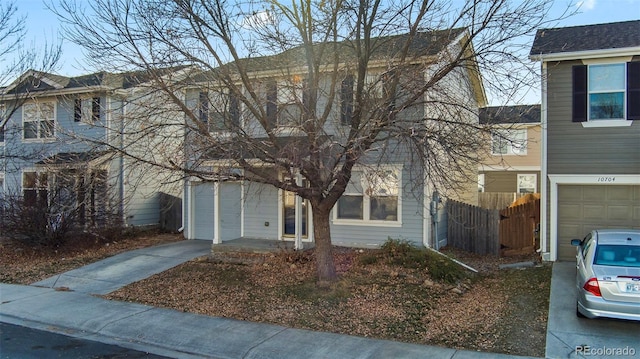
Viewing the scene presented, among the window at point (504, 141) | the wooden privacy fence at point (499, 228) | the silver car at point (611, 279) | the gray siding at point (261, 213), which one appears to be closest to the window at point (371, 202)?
the wooden privacy fence at point (499, 228)

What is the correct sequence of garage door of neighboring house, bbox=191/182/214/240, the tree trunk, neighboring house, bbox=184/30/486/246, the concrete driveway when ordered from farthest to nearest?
garage door of neighboring house, bbox=191/182/214/240, neighboring house, bbox=184/30/486/246, the tree trunk, the concrete driveway

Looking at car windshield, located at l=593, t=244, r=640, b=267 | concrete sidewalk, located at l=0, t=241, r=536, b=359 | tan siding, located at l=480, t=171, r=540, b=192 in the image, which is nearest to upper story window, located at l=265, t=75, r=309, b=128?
concrete sidewalk, located at l=0, t=241, r=536, b=359

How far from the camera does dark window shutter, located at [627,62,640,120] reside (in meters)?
11.6

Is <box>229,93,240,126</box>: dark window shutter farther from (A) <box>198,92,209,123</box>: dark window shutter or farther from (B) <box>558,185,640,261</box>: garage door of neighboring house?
(B) <box>558,185,640,261</box>: garage door of neighboring house

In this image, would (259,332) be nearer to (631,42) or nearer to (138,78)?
(138,78)

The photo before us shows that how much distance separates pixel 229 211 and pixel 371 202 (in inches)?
210

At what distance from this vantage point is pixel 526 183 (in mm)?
27094

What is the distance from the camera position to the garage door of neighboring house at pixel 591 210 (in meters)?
11.8

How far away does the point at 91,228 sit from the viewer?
615 inches

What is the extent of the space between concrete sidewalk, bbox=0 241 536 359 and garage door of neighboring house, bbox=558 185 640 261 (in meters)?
6.93

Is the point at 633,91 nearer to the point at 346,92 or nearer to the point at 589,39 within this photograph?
the point at 589,39

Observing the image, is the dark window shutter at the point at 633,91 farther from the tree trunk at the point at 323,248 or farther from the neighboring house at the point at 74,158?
the neighboring house at the point at 74,158

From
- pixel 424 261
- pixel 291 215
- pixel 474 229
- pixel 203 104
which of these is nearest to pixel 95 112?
pixel 291 215

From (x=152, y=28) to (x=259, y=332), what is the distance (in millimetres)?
5971
